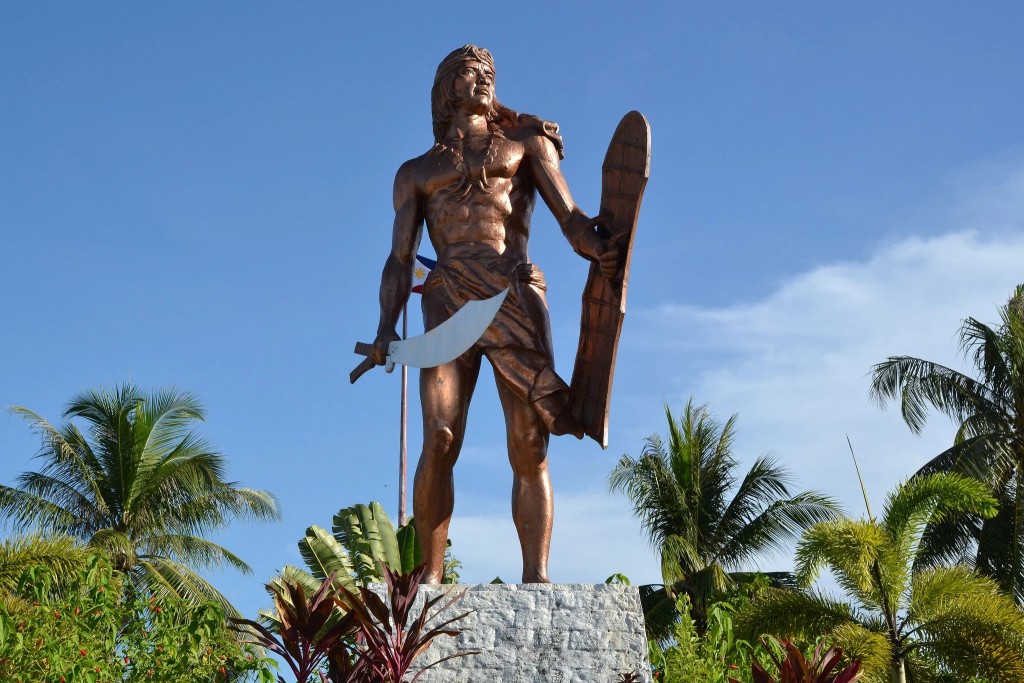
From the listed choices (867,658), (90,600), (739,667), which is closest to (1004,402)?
(867,658)

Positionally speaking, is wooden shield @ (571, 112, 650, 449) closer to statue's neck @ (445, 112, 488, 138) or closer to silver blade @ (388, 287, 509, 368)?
silver blade @ (388, 287, 509, 368)

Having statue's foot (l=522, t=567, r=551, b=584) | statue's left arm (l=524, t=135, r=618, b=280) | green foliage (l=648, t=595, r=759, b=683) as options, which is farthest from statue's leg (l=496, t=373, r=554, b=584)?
green foliage (l=648, t=595, r=759, b=683)

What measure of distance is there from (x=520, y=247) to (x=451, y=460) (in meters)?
1.13

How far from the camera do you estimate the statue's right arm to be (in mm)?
6152

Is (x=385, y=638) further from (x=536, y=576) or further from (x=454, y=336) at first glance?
(x=454, y=336)

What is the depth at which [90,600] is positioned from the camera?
6445 millimetres

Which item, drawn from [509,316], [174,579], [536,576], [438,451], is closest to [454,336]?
[509,316]

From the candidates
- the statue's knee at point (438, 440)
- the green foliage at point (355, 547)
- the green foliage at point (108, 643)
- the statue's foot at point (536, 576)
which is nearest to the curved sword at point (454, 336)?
the statue's knee at point (438, 440)

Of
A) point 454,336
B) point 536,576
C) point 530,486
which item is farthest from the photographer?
point 454,336

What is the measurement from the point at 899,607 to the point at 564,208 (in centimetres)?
721

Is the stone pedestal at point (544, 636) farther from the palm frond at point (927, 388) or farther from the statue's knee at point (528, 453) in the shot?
the palm frond at point (927, 388)

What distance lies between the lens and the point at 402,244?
621 centimetres

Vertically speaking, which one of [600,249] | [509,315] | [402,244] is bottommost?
[509,315]

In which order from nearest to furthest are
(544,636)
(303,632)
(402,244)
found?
(303,632) < (544,636) < (402,244)
